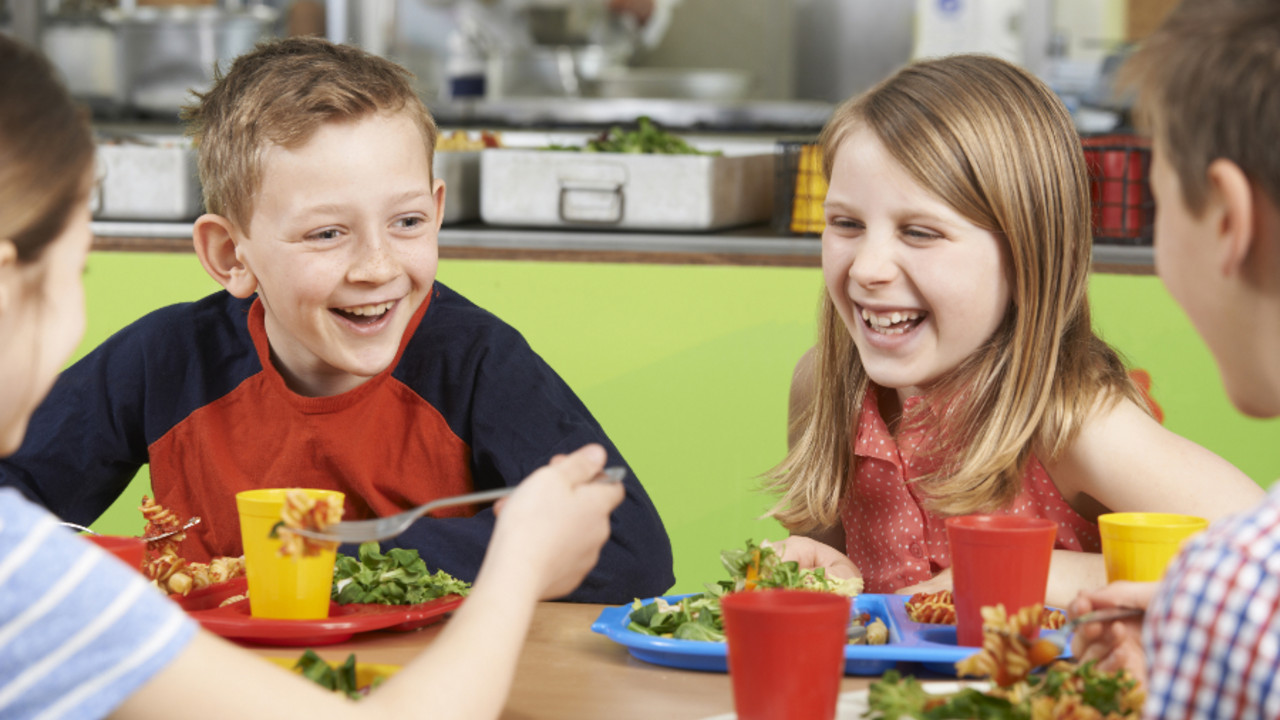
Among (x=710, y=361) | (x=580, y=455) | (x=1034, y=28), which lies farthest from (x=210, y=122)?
(x=1034, y=28)

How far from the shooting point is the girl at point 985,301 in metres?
1.22

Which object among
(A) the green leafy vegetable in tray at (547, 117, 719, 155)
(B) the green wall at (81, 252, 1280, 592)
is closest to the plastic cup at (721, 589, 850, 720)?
(B) the green wall at (81, 252, 1280, 592)

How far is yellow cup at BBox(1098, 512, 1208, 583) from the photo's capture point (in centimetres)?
84

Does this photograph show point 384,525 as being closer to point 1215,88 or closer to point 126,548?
point 126,548

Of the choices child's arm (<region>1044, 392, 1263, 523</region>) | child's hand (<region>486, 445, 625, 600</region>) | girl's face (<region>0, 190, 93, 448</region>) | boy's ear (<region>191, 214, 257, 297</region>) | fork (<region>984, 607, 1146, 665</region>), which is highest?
girl's face (<region>0, 190, 93, 448</region>)

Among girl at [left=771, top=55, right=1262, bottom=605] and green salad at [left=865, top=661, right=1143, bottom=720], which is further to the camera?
girl at [left=771, top=55, right=1262, bottom=605]

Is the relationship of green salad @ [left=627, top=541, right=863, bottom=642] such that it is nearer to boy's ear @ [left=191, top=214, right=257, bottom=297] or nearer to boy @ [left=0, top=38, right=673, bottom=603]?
boy @ [left=0, top=38, right=673, bottom=603]

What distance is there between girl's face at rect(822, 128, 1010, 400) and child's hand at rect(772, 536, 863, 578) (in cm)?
17

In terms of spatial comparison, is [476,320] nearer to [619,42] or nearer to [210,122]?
[210,122]

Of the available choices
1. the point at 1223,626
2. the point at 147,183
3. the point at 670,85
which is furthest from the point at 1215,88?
the point at 670,85

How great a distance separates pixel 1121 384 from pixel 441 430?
65cm

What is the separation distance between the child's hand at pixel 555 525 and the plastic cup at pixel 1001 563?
232mm

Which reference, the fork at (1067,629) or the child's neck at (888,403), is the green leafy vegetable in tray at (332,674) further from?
the child's neck at (888,403)

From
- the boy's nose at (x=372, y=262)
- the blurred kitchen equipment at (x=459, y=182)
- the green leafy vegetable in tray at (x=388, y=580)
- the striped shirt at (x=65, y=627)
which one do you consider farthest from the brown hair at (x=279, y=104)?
the blurred kitchen equipment at (x=459, y=182)
